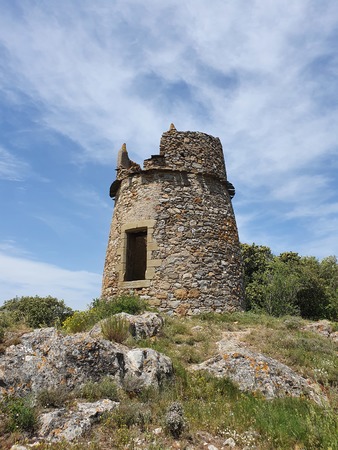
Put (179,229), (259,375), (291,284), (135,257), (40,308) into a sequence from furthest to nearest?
(291,284), (135,257), (40,308), (179,229), (259,375)

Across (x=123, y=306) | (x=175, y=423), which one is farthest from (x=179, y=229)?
(x=175, y=423)

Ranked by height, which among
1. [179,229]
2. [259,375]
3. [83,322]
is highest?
[179,229]

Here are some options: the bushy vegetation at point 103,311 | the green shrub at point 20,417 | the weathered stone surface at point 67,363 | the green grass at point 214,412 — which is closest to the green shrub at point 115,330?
the green grass at point 214,412

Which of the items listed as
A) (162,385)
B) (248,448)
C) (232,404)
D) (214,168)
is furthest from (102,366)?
(214,168)

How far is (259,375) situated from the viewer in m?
6.02

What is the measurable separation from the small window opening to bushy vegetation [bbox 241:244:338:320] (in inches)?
214

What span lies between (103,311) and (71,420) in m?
5.63

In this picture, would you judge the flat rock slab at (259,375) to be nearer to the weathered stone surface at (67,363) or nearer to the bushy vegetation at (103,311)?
the weathered stone surface at (67,363)

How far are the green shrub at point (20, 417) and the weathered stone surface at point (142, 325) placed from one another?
2.74m

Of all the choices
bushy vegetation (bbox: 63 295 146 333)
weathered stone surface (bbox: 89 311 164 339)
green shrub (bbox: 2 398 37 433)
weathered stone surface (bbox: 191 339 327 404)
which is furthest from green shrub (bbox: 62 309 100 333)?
green shrub (bbox: 2 398 37 433)

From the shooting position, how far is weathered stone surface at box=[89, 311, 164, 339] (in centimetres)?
766

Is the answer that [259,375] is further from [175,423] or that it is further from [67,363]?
[67,363]

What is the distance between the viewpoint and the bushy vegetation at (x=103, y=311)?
9.05 meters

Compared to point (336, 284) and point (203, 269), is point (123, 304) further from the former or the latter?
point (336, 284)
